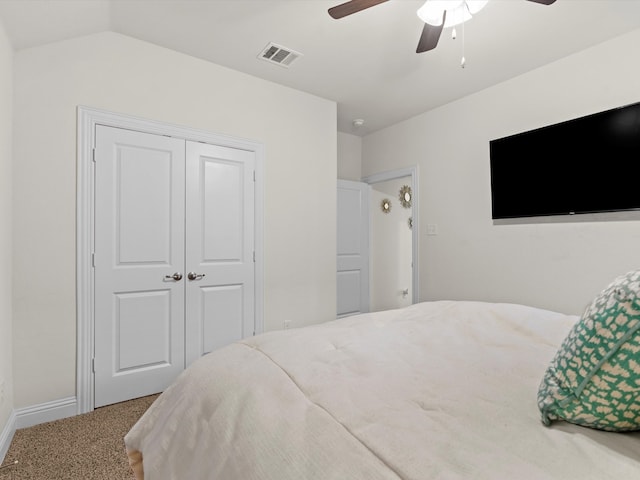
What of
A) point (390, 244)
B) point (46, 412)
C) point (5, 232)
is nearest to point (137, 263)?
point (5, 232)

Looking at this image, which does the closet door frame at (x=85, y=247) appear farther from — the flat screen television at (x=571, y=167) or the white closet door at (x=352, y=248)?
the flat screen television at (x=571, y=167)

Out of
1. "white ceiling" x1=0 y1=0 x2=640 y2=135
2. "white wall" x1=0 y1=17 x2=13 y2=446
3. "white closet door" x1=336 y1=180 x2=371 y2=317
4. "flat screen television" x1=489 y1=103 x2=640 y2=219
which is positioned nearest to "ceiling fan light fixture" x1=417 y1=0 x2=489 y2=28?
"white ceiling" x1=0 y1=0 x2=640 y2=135

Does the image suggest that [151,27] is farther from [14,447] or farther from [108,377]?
[14,447]

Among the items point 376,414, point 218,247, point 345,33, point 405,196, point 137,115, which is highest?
point 345,33

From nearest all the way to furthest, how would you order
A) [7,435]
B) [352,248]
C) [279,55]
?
[7,435] < [279,55] < [352,248]

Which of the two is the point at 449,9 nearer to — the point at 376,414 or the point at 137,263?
the point at 376,414

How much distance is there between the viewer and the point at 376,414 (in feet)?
2.44

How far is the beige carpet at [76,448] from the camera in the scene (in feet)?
5.55

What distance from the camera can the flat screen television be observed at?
2371 mm

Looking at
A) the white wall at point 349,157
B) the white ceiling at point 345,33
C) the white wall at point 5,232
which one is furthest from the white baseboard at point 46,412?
the white wall at point 349,157

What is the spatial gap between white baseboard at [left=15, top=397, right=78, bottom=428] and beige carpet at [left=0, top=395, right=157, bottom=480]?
0.04 metres

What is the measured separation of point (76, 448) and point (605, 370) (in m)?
2.52

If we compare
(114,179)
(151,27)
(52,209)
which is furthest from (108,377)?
(151,27)

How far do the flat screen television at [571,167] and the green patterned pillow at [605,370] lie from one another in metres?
2.34
